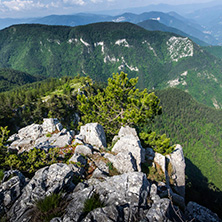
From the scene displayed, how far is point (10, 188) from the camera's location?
10.5 metres

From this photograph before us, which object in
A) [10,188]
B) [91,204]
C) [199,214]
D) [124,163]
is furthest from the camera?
[124,163]

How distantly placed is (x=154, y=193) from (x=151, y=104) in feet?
49.9

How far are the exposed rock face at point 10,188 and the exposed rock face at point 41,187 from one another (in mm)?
454

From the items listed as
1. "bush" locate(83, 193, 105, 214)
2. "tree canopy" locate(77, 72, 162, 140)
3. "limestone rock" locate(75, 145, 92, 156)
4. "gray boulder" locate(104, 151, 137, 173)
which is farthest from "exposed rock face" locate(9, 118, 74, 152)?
"bush" locate(83, 193, 105, 214)

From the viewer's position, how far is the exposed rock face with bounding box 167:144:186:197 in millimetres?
21203

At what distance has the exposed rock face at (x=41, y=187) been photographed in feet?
30.2

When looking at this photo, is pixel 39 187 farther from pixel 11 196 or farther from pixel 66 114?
pixel 66 114

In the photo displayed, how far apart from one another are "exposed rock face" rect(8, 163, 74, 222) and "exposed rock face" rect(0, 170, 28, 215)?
0.45m

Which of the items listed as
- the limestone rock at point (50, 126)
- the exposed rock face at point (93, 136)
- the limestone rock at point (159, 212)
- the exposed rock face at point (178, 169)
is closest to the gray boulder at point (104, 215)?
the limestone rock at point (159, 212)

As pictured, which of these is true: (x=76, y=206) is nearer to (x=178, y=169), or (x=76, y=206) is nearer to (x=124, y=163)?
(x=124, y=163)

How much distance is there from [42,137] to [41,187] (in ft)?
53.8

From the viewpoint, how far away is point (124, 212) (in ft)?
28.7

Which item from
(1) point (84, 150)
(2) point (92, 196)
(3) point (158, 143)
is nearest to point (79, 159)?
(1) point (84, 150)

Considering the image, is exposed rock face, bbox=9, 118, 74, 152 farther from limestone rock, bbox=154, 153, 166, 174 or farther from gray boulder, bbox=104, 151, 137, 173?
limestone rock, bbox=154, 153, 166, 174
